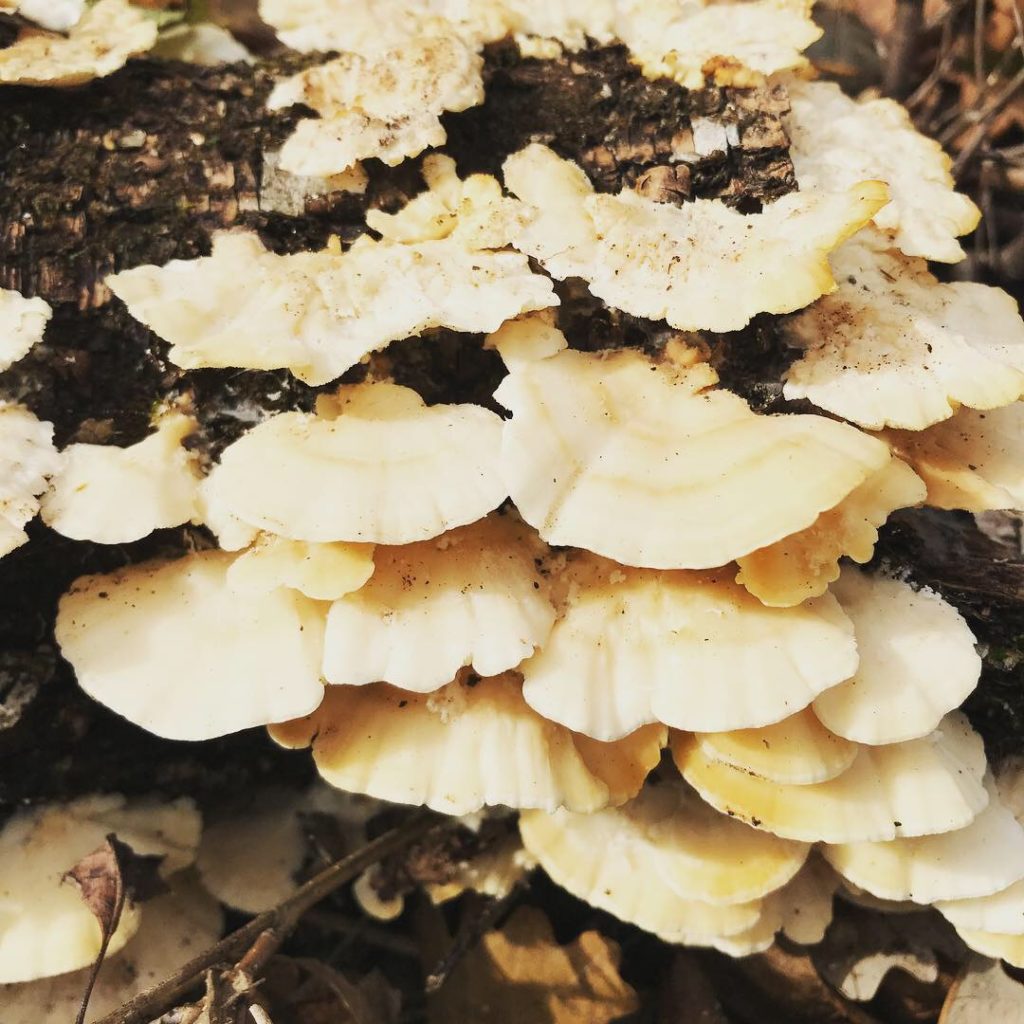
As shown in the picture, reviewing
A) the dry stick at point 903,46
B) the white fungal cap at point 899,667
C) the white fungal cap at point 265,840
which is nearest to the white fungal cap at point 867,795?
Answer: the white fungal cap at point 899,667

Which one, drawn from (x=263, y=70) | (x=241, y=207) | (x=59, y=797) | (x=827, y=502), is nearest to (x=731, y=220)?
(x=827, y=502)

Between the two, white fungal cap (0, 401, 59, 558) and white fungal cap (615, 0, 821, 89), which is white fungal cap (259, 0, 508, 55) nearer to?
white fungal cap (615, 0, 821, 89)

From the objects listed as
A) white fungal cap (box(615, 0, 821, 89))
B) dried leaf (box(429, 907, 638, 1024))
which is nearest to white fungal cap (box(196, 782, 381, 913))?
dried leaf (box(429, 907, 638, 1024))

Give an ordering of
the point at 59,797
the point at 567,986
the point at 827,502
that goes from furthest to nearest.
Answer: the point at 567,986
the point at 59,797
the point at 827,502

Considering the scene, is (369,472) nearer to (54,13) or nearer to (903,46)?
(54,13)

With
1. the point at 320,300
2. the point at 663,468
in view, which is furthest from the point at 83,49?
the point at 663,468

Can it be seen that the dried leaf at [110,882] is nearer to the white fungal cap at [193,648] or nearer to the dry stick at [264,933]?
the dry stick at [264,933]

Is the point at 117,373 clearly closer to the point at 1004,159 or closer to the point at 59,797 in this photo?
the point at 59,797
